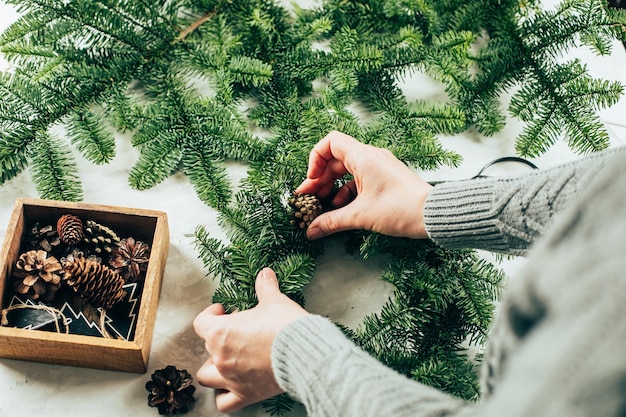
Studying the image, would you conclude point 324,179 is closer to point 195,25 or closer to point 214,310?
point 214,310

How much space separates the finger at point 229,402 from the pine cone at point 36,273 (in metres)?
0.32

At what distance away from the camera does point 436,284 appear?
38.3 inches

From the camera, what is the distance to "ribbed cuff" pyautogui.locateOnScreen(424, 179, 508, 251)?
0.88 m

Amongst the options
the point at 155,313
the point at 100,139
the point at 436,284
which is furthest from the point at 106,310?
the point at 436,284

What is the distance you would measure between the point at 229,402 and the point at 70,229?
375 millimetres

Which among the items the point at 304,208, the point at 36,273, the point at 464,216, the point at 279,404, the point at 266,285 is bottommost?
the point at 36,273

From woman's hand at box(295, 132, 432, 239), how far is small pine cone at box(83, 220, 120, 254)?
319mm

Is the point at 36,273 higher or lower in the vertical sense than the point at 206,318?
lower

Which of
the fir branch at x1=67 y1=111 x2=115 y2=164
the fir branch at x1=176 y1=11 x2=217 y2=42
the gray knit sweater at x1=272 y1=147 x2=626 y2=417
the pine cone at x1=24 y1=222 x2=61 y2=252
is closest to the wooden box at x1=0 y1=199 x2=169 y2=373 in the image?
the pine cone at x1=24 y1=222 x2=61 y2=252

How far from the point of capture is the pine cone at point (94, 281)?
2.98 feet

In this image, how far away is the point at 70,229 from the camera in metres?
0.95

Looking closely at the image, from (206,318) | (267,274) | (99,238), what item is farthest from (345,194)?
(99,238)

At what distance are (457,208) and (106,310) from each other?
59 centimetres

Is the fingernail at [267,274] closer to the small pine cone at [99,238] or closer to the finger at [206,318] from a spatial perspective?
the finger at [206,318]
